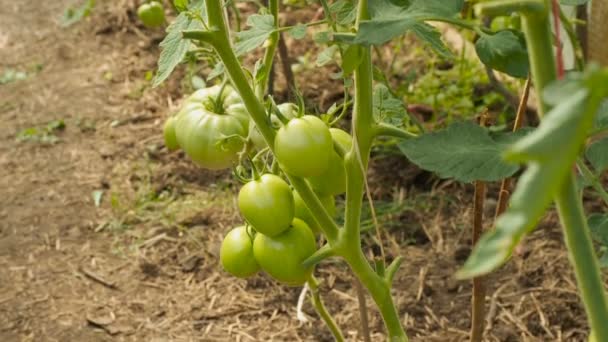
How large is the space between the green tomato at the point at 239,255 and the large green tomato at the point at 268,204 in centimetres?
8

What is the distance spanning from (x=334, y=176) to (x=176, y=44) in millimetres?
288

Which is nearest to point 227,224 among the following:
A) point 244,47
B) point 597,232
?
point 244,47

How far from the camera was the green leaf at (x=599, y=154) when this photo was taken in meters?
0.81

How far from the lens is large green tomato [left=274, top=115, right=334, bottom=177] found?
97 cm

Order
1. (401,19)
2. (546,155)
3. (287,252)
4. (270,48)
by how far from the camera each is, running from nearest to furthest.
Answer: (546,155) < (401,19) < (287,252) < (270,48)

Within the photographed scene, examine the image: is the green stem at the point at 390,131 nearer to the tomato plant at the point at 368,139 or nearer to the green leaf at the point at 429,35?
the tomato plant at the point at 368,139

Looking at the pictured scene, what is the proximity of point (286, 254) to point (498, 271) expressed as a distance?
3.57 ft

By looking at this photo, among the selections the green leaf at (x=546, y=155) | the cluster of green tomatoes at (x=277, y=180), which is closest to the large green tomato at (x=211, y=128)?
the cluster of green tomatoes at (x=277, y=180)

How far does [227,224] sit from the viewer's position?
238 cm

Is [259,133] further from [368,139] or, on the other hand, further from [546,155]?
[546,155]

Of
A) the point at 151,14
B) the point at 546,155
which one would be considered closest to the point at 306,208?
the point at 546,155

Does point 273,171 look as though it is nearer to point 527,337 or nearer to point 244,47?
point 244,47

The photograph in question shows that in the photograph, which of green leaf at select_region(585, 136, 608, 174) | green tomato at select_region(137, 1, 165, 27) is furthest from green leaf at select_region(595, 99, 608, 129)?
green tomato at select_region(137, 1, 165, 27)

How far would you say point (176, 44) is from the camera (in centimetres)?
98
